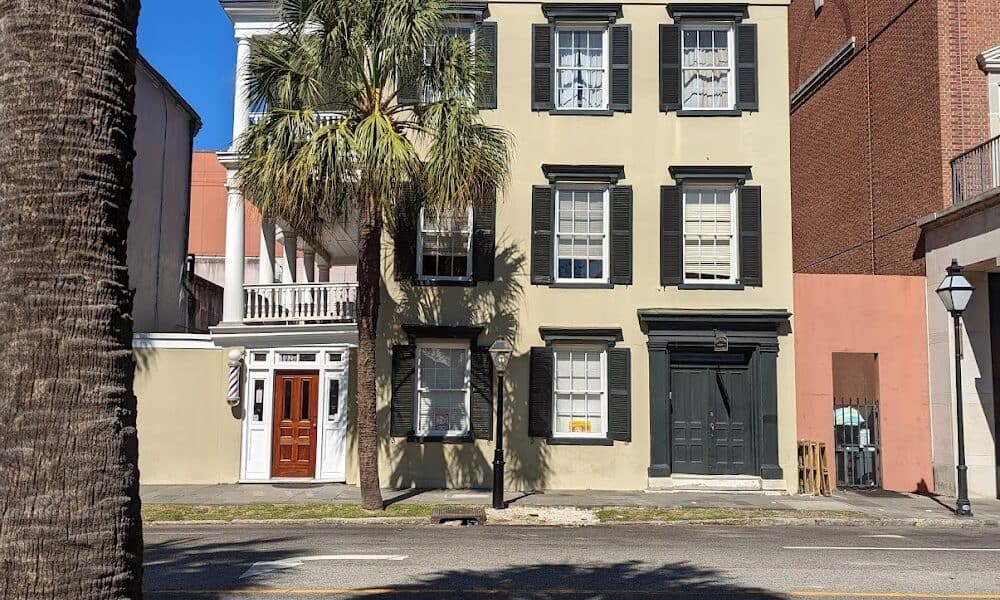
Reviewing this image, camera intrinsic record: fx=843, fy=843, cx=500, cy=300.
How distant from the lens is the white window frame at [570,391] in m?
16.5

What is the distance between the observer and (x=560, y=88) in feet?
56.0

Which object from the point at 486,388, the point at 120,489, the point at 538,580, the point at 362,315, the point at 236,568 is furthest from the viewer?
the point at 486,388

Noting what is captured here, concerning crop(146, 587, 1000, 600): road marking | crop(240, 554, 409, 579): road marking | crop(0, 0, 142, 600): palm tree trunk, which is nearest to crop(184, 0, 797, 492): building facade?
crop(240, 554, 409, 579): road marking

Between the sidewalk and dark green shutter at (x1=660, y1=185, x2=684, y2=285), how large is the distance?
4206 millimetres

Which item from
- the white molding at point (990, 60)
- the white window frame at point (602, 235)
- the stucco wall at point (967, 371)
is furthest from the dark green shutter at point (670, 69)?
the white molding at point (990, 60)

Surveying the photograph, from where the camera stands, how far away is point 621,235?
16.7 m

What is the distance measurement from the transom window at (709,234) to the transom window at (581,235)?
1.67 metres

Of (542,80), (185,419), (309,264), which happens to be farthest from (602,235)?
(185,419)

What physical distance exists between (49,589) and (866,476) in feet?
54.3

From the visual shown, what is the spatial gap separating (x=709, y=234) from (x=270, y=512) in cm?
976

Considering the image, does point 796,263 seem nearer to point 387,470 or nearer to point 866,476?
point 866,476

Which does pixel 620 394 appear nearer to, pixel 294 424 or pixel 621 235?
pixel 621 235

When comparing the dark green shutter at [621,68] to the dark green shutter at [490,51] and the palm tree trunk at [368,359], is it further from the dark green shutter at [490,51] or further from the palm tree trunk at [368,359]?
the palm tree trunk at [368,359]

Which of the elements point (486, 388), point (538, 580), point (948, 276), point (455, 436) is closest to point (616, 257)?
point (486, 388)
